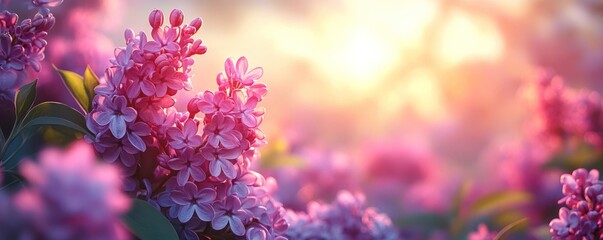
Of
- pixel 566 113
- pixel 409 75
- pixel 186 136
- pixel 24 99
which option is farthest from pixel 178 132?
pixel 409 75

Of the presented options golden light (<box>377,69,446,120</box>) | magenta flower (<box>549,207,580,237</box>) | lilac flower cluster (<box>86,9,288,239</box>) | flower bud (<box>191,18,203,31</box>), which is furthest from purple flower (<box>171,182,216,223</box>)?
golden light (<box>377,69,446,120</box>)

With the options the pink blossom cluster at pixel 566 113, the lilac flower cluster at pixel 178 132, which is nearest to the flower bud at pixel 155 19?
the lilac flower cluster at pixel 178 132

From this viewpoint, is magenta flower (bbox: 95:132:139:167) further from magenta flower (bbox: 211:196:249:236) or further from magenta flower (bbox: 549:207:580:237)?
magenta flower (bbox: 549:207:580:237)

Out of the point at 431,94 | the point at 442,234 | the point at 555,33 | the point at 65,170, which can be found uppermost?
the point at 555,33

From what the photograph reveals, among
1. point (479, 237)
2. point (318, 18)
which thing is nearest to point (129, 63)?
point (479, 237)

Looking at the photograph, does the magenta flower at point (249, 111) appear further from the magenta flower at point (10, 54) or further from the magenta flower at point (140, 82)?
the magenta flower at point (10, 54)

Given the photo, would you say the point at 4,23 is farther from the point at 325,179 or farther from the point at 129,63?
the point at 325,179
